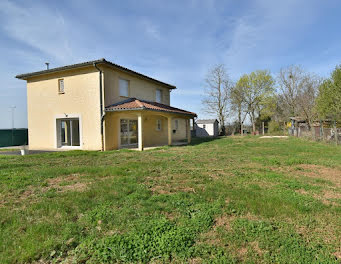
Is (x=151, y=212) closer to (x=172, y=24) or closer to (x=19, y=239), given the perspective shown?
(x=19, y=239)

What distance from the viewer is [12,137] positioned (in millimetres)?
17422

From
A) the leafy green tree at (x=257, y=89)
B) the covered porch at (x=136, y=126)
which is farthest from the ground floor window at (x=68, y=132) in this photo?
the leafy green tree at (x=257, y=89)

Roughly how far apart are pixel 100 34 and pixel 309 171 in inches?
456

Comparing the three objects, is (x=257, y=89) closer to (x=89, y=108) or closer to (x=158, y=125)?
(x=158, y=125)

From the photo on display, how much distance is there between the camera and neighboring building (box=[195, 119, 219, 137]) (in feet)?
105

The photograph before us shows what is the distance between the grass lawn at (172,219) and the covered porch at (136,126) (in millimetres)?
6497

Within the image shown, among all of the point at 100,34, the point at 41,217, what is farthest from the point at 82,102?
the point at 41,217

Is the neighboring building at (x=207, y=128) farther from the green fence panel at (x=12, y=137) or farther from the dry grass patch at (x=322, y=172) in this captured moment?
the dry grass patch at (x=322, y=172)

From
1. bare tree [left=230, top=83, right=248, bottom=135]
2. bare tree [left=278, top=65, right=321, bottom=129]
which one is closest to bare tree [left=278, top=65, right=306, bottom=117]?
bare tree [left=278, top=65, right=321, bottom=129]

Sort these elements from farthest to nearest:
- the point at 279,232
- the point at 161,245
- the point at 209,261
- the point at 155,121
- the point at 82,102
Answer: the point at 155,121, the point at 82,102, the point at 279,232, the point at 161,245, the point at 209,261

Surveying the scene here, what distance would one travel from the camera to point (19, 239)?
2.32 meters

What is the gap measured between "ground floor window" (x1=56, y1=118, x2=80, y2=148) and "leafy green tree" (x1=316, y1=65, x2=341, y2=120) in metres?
17.4

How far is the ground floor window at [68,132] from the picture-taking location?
1273 centimetres

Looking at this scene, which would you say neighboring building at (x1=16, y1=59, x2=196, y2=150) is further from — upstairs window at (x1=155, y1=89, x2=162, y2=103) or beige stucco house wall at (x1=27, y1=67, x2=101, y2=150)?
upstairs window at (x1=155, y1=89, x2=162, y2=103)
